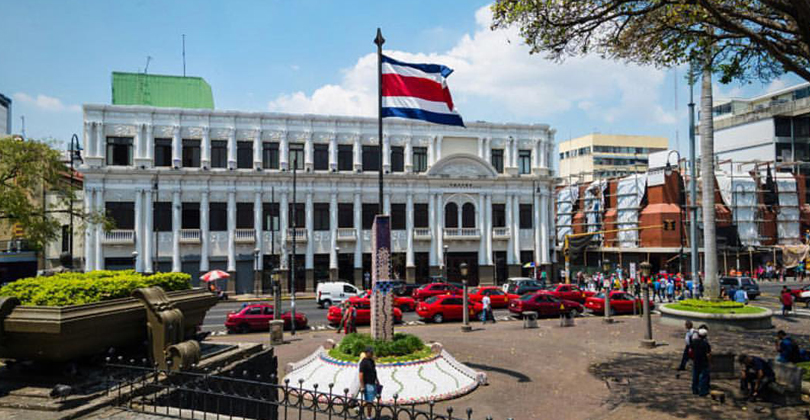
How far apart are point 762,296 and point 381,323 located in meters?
35.2

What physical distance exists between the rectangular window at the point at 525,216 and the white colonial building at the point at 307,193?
0.10 metres

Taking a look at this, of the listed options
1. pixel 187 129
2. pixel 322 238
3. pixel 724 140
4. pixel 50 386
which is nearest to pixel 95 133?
pixel 187 129

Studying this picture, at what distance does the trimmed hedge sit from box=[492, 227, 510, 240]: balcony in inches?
1660

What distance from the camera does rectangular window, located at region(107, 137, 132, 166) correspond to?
42.4 meters

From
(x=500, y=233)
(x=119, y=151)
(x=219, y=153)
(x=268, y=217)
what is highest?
(x=219, y=153)

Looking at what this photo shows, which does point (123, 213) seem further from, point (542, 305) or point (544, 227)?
point (544, 227)

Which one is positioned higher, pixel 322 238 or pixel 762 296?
pixel 322 238

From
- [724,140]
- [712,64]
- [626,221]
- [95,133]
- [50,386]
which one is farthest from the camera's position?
[724,140]

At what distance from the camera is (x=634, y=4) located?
1440cm

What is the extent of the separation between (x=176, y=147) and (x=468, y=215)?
25.9m

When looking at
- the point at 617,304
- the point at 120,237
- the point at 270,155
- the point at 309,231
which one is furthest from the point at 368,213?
the point at 617,304

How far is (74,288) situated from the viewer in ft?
26.6

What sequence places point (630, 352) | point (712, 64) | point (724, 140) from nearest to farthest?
point (712, 64), point (630, 352), point (724, 140)

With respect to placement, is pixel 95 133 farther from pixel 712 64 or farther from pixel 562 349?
pixel 712 64
